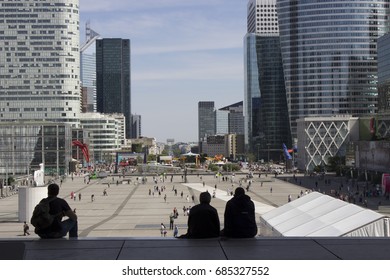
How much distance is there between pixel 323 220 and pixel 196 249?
1215 cm

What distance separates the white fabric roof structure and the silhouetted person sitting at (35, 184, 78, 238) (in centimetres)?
952

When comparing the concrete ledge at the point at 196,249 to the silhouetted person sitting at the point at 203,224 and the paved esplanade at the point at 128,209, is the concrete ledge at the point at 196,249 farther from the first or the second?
the paved esplanade at the point at 128,209

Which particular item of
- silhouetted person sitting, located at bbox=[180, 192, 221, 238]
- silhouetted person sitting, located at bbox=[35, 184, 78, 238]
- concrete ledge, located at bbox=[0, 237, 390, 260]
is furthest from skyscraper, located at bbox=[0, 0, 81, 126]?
concrete ledge, located at bbox=[0, 237, 390, 260]

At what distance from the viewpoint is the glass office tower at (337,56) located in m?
172

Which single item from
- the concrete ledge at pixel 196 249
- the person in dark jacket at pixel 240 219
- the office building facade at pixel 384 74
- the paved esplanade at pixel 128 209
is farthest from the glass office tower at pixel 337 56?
the concrete ledge at pixel 196 249

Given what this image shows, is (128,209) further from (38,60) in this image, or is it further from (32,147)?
(38,60)

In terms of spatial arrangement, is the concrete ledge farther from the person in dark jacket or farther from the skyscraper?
the skyscraper

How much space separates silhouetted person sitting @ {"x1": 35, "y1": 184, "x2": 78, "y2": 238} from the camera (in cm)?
1040

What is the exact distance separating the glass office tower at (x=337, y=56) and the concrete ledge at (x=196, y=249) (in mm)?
165754

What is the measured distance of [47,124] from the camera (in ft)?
489

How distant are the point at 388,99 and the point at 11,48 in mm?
103023

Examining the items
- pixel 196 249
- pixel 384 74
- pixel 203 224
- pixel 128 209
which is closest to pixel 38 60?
pixel 384 74

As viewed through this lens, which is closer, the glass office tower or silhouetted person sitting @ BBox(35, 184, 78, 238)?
silhouetted person sitting @ BBox(35, 184, 78, 238)
